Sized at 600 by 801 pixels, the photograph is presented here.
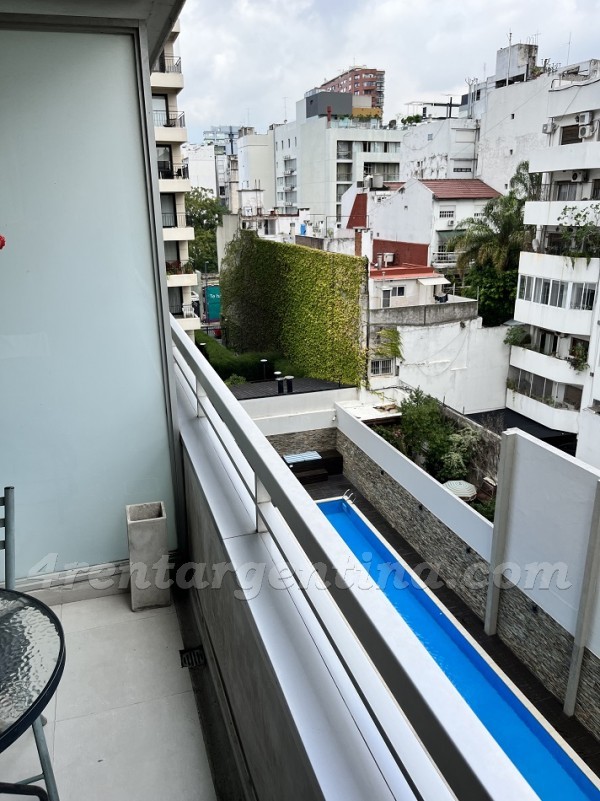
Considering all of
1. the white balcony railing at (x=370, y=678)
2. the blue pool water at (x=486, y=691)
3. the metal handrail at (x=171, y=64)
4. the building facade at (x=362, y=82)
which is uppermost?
the building facade at (x=362, y=82)

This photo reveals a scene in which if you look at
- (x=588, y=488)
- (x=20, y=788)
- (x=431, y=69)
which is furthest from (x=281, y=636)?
(x=431, y=69)

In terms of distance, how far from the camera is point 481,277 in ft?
51.8

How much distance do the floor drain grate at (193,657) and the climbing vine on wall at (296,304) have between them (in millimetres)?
10538

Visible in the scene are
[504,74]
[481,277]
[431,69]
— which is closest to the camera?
A: [481,277]

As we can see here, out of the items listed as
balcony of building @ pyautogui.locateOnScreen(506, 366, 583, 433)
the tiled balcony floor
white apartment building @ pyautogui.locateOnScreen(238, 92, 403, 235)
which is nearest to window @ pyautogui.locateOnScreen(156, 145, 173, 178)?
balcony of building @ pyautogui.locateOnScreen(506, 366, 583, 433)

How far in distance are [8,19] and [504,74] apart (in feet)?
78.2

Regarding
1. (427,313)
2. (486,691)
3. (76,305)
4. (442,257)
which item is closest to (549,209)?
(427,313)

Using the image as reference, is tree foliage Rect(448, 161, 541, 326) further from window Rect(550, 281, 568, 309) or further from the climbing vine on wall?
the climbing vine on wall

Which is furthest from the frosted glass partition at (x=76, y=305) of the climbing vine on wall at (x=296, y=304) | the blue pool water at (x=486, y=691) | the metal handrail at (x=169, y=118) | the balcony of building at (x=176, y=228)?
the metal handrail at (x=169, y=118)

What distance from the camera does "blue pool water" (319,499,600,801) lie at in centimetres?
575

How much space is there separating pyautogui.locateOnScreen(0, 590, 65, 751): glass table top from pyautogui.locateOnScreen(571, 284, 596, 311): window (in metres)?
13.0

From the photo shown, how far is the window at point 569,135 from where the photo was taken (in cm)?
1377

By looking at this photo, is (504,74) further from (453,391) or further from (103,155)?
(103,155)

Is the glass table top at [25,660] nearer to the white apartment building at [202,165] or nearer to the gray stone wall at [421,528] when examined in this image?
the gray stone wall at [421,528]
